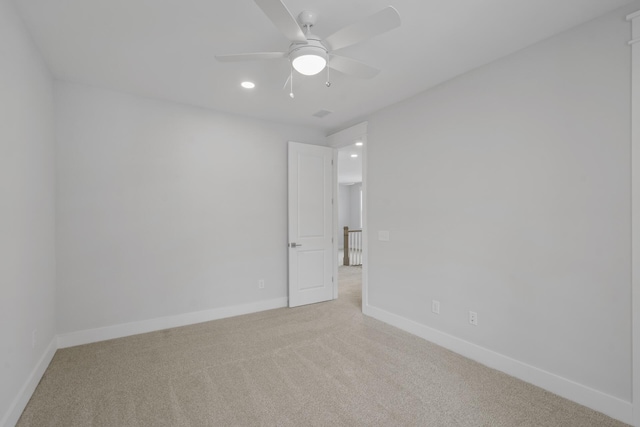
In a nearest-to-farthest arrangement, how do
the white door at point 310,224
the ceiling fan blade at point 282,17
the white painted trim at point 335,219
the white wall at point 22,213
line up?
the ceiling fan blade at point 282,17 → the white wall at point 22,213 → the white door at point 310,224 → the white painted trim at point 335,219

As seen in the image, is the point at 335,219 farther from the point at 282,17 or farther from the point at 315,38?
the point at 282,17

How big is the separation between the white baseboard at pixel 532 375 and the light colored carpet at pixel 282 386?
0.22 feet

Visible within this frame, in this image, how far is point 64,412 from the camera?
2020 millimetres

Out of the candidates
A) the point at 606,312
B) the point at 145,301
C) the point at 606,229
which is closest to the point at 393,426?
the point at 606,312

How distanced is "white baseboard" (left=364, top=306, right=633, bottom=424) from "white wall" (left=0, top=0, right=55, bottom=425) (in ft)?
10.9

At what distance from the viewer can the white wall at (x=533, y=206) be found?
1.99 metres

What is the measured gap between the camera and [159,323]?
346cm

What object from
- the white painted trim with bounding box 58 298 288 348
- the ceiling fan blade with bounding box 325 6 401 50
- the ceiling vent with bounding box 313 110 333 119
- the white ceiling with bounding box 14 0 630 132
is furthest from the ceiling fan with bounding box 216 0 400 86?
the white painted trim with bounding box 58 298 288 348

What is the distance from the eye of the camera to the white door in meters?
4.29

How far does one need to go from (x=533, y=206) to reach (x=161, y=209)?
3697mm

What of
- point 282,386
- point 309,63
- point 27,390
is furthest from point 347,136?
point 27,390

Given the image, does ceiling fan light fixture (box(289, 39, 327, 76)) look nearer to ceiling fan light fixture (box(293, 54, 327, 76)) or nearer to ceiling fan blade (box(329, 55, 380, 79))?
ceiling fan light fixture (box(293, 54, 327, 76))

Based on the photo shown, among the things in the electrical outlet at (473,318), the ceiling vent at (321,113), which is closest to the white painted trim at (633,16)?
the electrical outlet at (473,318)

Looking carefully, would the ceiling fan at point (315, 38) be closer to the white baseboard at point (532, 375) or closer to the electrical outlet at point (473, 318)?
the electrical outlet at point (473, 318)
